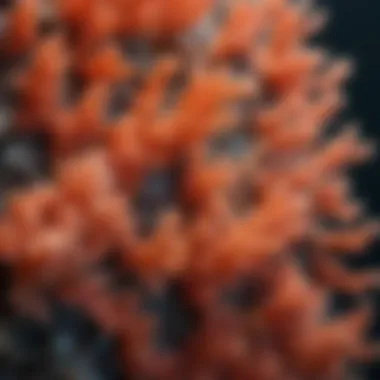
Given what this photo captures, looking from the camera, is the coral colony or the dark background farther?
the dark background

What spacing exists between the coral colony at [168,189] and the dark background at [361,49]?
32cm

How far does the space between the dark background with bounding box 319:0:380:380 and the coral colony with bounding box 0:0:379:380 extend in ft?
1.05

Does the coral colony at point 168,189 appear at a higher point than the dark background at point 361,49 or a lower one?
lower

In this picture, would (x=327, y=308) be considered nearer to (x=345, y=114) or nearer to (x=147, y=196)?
(x=147, y=196)

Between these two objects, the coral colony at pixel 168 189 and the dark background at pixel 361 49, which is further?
the dark background at pixel 361 49

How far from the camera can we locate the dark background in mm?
863

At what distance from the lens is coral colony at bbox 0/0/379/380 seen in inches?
17.6

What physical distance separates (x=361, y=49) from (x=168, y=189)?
46cm

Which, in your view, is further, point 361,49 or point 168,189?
point 361,49

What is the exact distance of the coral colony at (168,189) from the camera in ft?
1.46

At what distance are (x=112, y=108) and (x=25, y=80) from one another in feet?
0.16

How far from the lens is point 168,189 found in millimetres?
478

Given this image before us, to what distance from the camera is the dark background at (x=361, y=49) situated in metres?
0.86

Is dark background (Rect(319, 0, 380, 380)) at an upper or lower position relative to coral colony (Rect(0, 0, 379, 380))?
upper
